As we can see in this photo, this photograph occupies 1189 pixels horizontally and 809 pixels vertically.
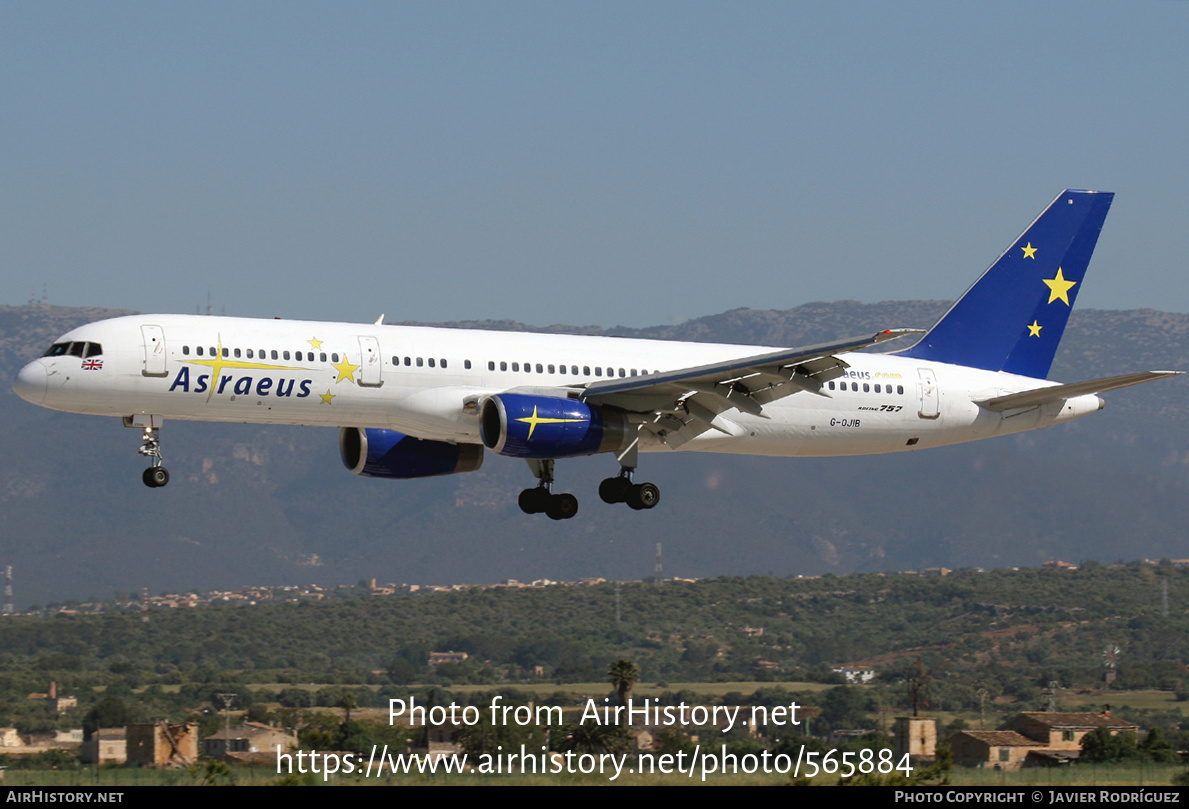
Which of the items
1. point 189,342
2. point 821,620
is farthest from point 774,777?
point 821,620

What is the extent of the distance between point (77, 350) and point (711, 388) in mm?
16296

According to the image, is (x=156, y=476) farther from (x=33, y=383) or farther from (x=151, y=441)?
(x=33, y=383)

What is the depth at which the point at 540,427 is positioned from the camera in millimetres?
40625

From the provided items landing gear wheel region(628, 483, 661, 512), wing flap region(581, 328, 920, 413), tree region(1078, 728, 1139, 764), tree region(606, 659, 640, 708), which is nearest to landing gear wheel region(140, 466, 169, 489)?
wing flap region(581, 328, 920, 413)

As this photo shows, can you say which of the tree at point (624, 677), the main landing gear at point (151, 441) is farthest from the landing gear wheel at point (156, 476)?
the tree at point (624, 677)

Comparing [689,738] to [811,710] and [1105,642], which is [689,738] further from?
[1105,642]

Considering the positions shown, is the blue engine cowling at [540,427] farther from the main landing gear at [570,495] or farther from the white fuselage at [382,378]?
the main landing gear at [570,495]

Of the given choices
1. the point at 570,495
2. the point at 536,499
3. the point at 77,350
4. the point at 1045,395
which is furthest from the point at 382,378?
the point at 1045,395

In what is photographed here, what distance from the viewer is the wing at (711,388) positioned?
4034 cm

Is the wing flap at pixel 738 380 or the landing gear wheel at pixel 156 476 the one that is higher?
the wing flap at pixel 738 380

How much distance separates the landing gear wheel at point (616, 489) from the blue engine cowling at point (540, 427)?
10.3ft

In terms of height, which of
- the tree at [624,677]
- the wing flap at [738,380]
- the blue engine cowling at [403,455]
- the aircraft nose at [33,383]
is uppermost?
the wing flap at [738,380]

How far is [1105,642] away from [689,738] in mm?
66054

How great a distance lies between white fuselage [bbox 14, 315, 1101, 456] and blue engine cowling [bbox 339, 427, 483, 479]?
3040mm
